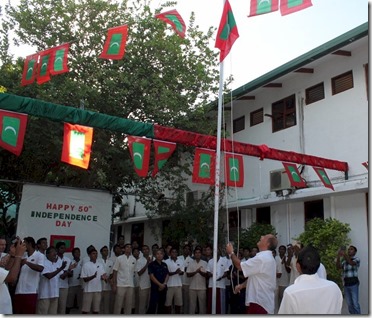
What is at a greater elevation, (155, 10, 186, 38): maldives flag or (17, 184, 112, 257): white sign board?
(155, 10, 186, 38): maldives flag

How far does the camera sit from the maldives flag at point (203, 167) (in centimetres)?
884

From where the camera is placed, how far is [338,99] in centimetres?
1195

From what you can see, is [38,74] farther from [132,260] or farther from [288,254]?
[288,254]

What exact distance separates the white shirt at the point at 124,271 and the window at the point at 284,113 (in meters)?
7.08

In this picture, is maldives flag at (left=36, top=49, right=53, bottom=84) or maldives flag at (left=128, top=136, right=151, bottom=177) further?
maldives flag at (left=36, top=49, right=53, bottom=84)

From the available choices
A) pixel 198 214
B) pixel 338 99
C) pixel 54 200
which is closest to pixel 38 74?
pixel 54 200

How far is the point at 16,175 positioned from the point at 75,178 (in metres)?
2.17

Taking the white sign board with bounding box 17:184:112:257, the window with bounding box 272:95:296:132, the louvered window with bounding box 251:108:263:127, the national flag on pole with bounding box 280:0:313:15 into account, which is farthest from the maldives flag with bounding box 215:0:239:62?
the louvered window with bounding box 251:108:263:127

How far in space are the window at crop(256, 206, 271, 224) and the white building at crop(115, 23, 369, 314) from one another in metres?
0.03

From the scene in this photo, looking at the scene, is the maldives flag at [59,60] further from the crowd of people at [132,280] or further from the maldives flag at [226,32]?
the crowd of people at [132,280]

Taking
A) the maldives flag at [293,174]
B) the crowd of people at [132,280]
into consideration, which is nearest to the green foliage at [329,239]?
the crowd of people at [132,280]

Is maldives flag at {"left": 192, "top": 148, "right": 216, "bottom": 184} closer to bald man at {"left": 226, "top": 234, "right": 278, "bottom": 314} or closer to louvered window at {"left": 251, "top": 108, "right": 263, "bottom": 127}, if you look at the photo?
bald man at {"left": 226, "top": 234, "right": 278, "bottom": 314}

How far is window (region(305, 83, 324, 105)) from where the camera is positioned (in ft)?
41.6

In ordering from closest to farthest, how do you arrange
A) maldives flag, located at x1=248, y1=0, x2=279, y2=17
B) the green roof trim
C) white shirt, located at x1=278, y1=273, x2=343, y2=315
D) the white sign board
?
white shirt, located at x1=278, y1=273, x2=343, y2=315 → maldives flag, located at x1=248, y1=0, x2=279, y2=17 → the white sign board → the green roof trim
